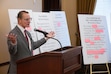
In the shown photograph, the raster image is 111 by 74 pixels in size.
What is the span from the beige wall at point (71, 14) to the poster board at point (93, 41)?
2.78 feet

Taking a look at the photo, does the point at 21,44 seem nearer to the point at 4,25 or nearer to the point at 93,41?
the point at 4,25

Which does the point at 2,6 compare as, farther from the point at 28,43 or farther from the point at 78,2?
the point at 78,2

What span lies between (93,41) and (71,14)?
114 cm

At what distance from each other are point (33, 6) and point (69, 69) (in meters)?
2.61

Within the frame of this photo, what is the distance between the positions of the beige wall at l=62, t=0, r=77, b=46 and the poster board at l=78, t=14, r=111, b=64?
85 cm

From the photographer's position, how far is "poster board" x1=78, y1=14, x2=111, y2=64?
4457 mm

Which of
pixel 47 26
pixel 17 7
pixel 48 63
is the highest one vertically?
pixel 17 7

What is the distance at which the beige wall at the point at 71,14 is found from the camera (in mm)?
5359

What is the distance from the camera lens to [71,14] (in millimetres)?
5367

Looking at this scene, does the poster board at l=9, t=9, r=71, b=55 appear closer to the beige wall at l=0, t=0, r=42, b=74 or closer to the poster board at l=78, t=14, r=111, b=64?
the beige wall at l=0, t=0, r=42, b=74

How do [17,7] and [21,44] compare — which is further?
[17,7]

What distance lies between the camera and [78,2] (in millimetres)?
5309

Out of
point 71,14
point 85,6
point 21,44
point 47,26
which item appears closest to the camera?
point 21,44

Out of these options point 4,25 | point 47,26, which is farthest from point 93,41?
point 4,25
